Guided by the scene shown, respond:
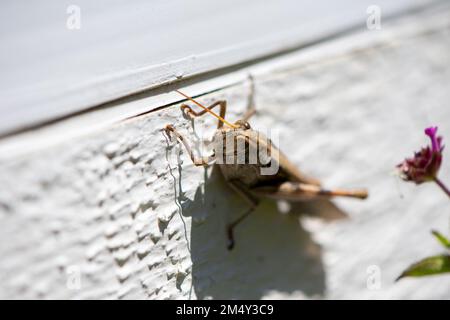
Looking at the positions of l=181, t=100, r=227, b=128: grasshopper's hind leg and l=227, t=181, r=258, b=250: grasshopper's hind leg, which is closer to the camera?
l=181, t=100, r=227, b=128: grasshopper's hind leg

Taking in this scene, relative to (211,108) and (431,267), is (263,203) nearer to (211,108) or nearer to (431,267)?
(211,108)

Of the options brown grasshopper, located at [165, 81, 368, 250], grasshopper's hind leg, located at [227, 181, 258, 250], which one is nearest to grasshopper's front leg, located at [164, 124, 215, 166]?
brown grasshopper, located at [165, 81, 368, 250]

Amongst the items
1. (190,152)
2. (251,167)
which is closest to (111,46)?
(190,152)

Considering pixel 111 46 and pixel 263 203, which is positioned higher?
pixel 111 46

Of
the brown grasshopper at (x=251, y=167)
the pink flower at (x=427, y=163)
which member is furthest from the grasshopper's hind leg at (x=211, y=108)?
the pink flower at (x=427, y=163)

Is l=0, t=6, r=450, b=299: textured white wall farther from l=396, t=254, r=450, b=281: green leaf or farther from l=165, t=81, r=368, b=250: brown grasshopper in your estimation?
l=396, t=254, r=450, b=281: green leaf
